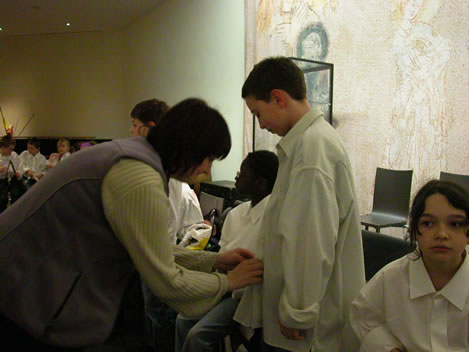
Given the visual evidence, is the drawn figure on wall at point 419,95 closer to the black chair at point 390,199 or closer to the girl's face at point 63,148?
the black chair at point 390,199

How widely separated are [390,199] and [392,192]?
6 cm

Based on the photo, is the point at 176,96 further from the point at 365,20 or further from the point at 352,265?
→ the point at 352,265

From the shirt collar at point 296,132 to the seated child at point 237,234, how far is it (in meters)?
0.65

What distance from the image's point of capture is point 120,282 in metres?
1.07

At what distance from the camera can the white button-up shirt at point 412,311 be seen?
1.16 m

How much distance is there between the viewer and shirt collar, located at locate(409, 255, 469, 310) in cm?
117

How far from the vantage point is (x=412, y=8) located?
10.4 feet

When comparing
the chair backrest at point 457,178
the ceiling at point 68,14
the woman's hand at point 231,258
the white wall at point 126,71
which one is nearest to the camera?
the woman's hand at point 231,258

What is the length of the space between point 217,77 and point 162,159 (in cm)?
457

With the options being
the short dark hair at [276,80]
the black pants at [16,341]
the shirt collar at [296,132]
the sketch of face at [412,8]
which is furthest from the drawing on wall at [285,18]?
the black pants at [16,341]

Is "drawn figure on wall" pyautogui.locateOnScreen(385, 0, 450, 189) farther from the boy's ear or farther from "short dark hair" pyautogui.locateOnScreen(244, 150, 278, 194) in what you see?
the boy's ear

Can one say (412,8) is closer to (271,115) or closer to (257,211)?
(257,211)

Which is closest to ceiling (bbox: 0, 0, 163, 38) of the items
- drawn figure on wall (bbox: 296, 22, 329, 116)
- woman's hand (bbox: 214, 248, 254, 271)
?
drawn figure on wall (bbox: 296, 22, 329, 116)

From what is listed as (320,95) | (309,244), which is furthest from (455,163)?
(309,244)
